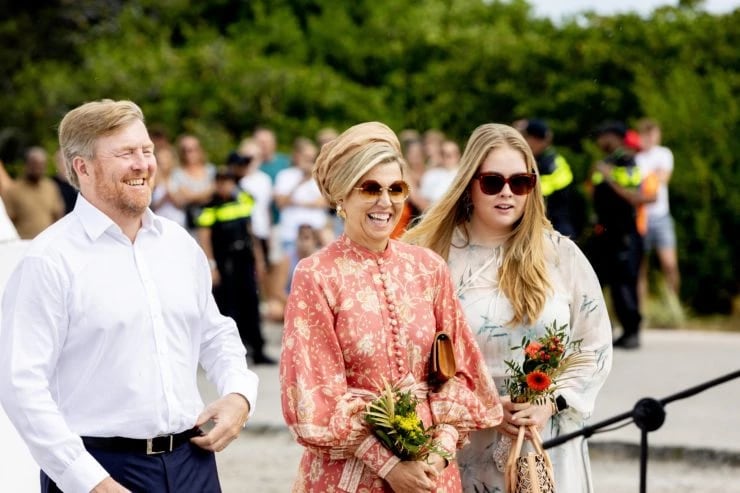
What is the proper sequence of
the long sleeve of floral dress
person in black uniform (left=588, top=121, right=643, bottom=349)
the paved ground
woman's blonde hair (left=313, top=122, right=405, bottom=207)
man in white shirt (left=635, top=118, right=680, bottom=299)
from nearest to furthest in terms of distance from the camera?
the long sleeve of floral dress, woman's blonde hair (left=313, top=122, right=405, bottom=207), the paved ground, person in black uniform (left=588, top=121, right=643, bottom=349), man in white shirt (left=635, top=118, right=680, bottom=299)

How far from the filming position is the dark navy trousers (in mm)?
3953

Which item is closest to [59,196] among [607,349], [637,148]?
[637,148]

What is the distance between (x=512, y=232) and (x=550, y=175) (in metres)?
6.80

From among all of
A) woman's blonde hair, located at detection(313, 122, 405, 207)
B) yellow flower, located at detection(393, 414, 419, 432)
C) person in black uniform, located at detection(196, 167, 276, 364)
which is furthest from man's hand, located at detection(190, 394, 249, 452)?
person in black uniform, located at detection(196, 167, 276, 364)

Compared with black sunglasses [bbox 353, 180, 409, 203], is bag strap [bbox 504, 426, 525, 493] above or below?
below

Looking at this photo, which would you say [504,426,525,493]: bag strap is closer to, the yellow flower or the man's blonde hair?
the yellow flower

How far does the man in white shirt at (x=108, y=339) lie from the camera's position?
3795mm

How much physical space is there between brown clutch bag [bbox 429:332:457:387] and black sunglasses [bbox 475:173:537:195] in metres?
0.79

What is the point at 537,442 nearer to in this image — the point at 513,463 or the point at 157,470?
the point at 513,463

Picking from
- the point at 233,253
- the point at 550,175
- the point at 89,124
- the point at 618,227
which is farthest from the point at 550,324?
the point at 618,227

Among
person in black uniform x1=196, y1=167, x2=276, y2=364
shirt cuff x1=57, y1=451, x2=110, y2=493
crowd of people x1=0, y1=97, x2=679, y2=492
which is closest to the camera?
shirt cuff x1=57, y1=451, x2=110, y2=493

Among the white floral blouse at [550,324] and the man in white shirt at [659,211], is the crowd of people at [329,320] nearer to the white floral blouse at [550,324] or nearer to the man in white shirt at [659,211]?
the white floral blouse at [550,324]

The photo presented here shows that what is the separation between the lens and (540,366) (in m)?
4.62

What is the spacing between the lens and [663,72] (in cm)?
1719
